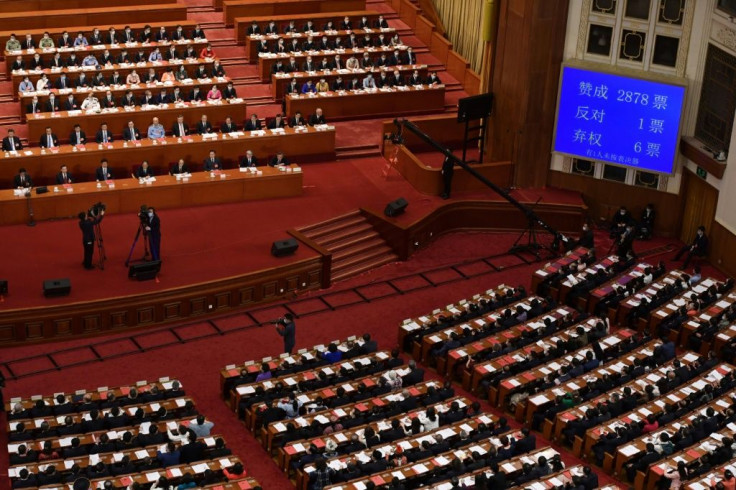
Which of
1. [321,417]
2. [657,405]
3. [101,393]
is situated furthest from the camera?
[657,405]

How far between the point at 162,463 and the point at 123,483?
854 millimetres

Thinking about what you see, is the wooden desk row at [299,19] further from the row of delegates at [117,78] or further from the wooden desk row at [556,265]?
the wooden desk row at [556,265]

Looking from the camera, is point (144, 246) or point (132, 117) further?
point (132, 117)

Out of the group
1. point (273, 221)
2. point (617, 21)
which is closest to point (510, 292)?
point (273, 221)

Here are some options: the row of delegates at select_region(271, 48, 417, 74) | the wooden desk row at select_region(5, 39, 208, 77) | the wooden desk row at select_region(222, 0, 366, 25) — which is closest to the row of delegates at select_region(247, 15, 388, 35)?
the wooden desk row at select_region(222, 0, 366, 25)

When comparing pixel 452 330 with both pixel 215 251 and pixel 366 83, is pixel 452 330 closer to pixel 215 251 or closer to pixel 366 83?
pixel 215 251

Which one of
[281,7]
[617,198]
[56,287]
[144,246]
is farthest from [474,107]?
[56,287]

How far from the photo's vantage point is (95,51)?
30.5 meters

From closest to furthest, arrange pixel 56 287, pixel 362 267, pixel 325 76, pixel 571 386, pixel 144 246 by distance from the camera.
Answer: pixel 571 386 < pixel 56 287 < pixel 144 246 < pixel 362 267 < pixel 325 76

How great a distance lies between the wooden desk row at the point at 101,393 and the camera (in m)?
20.6

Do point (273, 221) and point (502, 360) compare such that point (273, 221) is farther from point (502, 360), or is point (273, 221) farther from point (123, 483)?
point (123, 483)

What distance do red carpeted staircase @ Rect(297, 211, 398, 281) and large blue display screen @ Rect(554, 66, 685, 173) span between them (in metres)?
5.05

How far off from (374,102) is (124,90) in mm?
5995

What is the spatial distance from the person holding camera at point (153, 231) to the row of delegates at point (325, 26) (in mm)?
9569
